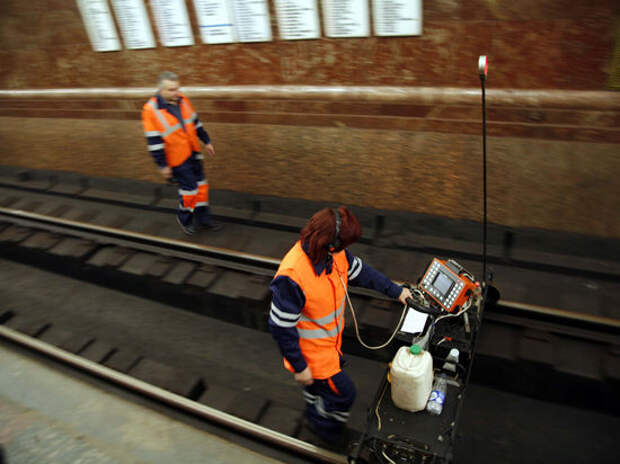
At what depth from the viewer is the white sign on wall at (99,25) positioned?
6875 mm

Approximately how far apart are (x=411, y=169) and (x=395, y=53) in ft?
4.61

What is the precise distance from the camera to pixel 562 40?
4.43 m

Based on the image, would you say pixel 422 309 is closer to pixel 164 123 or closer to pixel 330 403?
pixel 330 403

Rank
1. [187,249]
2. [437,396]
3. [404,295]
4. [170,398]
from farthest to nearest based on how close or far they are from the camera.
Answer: [187,249], [170,398], [404,295], [437,396]

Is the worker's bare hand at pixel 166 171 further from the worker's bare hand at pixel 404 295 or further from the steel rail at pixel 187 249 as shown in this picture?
the worker's bare hand at pixel 404 295

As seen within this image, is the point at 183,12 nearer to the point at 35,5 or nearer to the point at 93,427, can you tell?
the point at 35,5

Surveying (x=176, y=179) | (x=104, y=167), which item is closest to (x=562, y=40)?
(x=176, y=179)

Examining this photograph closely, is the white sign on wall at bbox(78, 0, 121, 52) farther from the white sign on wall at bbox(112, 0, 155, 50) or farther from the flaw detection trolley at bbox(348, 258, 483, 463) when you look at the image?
the flaw detection trolley at bbox(348, 258, 483, 463)

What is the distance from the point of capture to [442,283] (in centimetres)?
338

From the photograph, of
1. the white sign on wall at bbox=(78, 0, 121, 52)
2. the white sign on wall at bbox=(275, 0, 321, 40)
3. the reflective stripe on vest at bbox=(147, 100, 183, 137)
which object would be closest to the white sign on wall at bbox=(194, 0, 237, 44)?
the white sign on wall at bbox=(275, 0, 321, 40)

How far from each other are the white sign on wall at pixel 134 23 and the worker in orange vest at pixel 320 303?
525 centimetres

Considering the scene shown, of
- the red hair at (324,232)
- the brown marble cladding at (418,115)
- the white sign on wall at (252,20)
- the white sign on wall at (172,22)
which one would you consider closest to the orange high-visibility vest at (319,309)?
the red hair at (324,232)

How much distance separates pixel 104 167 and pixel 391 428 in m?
7.46

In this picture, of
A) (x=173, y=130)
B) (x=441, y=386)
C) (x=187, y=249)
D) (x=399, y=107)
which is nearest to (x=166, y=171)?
(x=173, y=130)
